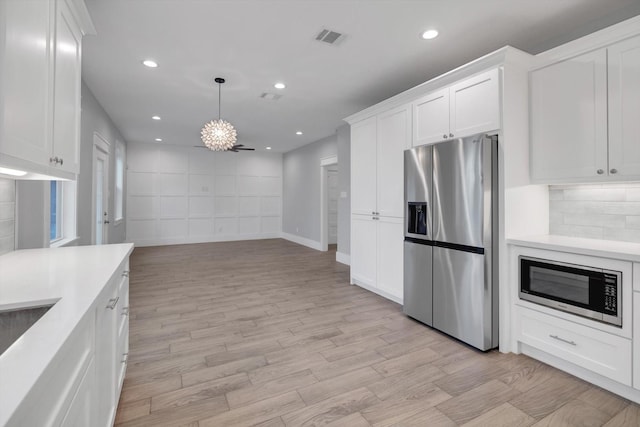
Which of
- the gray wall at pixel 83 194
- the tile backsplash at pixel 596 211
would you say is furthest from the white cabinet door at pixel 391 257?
the gray wall at pixel 83 194

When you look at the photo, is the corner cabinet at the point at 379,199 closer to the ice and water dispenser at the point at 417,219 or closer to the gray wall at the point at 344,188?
the ice and water dispenser at the point at 417,219

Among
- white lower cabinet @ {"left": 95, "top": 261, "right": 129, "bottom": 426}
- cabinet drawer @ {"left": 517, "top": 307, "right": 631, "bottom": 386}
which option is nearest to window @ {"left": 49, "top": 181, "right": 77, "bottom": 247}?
white lower cabinet @ {"left": 95, "top": 261, "right": 129, "bottom": 426}

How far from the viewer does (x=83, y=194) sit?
3883 millimetres

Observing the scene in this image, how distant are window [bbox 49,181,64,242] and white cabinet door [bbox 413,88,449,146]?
13.2 ft

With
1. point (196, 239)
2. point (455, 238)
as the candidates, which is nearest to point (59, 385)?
point (455, 238)

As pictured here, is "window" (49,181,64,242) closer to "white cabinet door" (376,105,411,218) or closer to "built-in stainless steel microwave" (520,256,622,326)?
"white cabinet door" (376,105,411,218)

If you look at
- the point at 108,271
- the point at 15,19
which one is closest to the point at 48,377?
the point at 108,271

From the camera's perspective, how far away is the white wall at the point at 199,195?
7.80 meters

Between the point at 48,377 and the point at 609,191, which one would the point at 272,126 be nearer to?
the point at 609,191

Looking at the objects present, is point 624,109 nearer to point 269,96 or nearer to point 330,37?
point 330,37

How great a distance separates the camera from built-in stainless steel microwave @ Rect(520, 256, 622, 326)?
1950 mm

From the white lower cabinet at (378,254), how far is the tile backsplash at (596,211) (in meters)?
1.39

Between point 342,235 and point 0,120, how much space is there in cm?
520

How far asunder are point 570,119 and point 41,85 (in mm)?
3395
